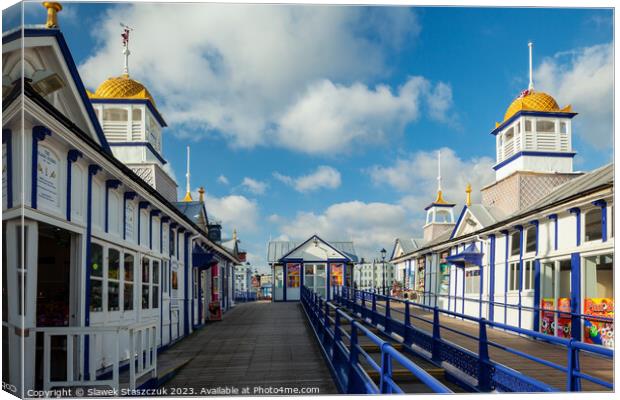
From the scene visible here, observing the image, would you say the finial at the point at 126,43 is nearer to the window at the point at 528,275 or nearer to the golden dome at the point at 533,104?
the golden dome at the point at 533,104

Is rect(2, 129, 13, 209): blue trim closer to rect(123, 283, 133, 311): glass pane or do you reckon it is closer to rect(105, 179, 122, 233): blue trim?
rect(105, 179, 122, 233): blue trim

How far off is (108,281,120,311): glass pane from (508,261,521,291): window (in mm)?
9954

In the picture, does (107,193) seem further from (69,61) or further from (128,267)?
(69,61)

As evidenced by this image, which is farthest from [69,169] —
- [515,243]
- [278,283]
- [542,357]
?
[278,283]

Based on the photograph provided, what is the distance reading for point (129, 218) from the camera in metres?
10.2

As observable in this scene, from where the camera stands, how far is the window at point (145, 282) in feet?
37.1

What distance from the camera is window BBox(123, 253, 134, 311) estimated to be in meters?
9.98

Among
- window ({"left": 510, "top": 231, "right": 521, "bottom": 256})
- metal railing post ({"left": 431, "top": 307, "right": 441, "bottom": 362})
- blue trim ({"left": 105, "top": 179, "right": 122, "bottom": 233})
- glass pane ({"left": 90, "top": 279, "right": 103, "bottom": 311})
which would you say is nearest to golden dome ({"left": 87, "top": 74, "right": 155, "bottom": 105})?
blue trim ({"left": 105, "top": 179, "right": 122, "bottom": 233})

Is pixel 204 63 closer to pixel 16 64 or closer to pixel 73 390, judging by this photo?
pixel 16 64

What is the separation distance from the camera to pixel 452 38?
23.1ft

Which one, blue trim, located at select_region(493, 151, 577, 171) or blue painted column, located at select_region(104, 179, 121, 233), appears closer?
blue painted column, located at select_region(104, 179, 121, 233)

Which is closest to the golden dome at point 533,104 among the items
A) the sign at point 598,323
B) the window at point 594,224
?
the window at point 594,224

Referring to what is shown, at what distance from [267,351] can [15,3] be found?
7.76 metres

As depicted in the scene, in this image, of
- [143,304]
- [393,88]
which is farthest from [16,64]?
[143,304]
